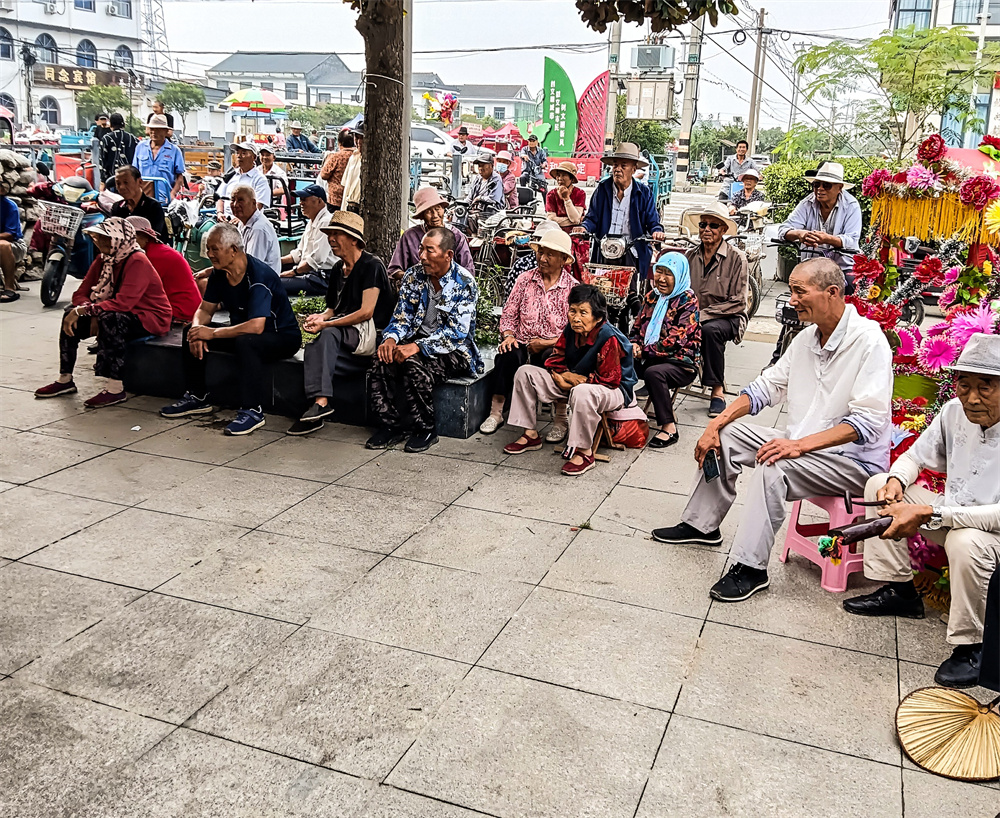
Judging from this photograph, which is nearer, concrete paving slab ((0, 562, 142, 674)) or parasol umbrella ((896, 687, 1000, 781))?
parasol umbrella ((896, 687, 1000, 781))

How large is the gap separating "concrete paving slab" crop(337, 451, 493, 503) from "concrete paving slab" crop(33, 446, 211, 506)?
964 mm

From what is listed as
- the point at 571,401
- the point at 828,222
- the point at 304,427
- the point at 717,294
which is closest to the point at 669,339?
the point at 717,294

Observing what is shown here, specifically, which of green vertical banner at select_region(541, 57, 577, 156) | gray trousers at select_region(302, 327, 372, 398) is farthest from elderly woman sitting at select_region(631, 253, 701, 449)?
green vertical banner at select_region(541, 57, 577, 156)

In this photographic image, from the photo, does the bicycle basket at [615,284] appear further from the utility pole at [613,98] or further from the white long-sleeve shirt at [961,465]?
the utility pole at [613,98]

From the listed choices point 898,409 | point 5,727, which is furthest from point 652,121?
point 5,727

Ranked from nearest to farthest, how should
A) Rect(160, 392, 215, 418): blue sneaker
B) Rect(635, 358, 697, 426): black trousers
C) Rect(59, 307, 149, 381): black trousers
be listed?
Rect(635, 358, 697, 426): black trousers, Rect(160, 392, 215, 418): blue sneaker, Rect(59, 307, 149, 381): black trousers

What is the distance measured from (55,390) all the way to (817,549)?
544cm

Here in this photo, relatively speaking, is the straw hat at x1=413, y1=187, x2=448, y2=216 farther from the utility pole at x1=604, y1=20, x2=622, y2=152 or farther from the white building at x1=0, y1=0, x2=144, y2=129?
the white building at x1=0, y1=0, x2=144, y2=129

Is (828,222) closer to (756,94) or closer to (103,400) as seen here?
(103,400)

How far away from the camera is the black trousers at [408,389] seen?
6039 mm

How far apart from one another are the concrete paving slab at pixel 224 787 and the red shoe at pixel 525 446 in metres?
3.28

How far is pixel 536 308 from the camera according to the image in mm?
6262

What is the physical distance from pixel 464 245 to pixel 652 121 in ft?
108

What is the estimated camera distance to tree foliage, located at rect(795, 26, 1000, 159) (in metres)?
13.0
